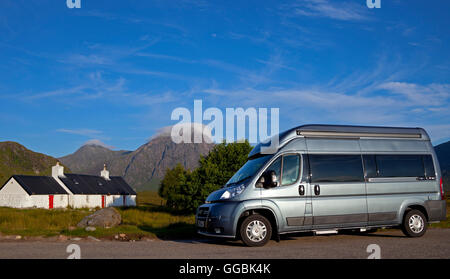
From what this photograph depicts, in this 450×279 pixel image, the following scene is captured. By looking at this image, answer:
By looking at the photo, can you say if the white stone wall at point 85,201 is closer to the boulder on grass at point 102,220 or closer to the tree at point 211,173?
the tree at point 211,173

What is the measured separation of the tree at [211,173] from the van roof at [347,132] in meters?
23.3

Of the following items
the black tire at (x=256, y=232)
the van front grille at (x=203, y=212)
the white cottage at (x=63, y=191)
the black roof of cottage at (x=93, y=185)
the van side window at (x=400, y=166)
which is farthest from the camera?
the black roof of cottage at (x=93, y=185)

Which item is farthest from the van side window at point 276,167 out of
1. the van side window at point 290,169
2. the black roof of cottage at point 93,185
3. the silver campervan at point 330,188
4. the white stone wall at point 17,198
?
the black roof of cottage at point 93,185

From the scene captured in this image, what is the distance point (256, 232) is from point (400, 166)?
5.11 metres

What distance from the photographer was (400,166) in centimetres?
1162

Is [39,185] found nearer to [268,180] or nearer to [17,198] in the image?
[17,198]

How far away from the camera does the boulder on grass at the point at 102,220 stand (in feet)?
52.6

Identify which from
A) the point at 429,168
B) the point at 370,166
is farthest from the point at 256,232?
the point at 429,168

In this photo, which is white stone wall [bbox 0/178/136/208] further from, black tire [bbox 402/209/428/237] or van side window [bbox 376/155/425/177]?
black tire [bbox 402/209/428/237]

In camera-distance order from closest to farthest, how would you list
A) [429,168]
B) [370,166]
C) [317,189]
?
[317,189]
[370,166]
[429,168]

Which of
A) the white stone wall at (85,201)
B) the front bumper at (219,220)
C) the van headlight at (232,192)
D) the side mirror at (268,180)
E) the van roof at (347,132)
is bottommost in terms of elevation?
the white stone wall at (85,201)

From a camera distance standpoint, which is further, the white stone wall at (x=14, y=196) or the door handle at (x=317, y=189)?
the white stone wall at (x=14, y=196)
